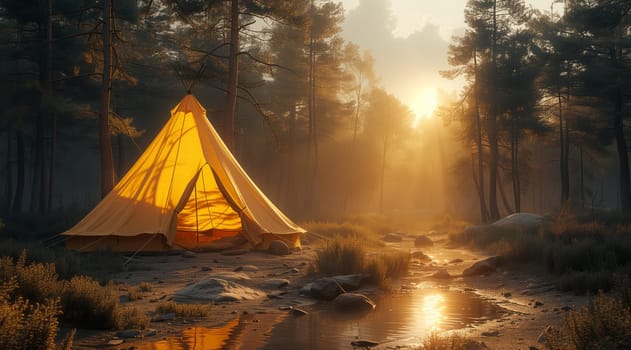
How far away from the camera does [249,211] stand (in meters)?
14.1

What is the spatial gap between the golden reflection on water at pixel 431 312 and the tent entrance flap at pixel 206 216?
7744 millimetres

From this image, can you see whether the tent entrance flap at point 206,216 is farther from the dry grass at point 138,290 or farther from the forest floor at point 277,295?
the dry grass at point 138,290

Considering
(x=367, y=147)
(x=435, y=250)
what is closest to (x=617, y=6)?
(x=435, y=250)

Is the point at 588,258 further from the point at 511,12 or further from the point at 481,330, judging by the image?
the point at 511,12

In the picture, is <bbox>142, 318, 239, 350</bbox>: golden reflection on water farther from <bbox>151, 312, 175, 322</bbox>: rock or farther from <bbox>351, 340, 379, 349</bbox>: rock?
<bbox>351, 340, 379, 349</bbox>: rock

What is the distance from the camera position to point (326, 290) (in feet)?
30.1

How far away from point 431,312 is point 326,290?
1.82m

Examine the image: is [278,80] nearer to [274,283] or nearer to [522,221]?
[522,221]

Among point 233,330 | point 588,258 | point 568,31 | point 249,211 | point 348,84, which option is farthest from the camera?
point 348,84

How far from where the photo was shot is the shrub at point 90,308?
6523 millimetres

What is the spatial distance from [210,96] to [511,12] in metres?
18.2

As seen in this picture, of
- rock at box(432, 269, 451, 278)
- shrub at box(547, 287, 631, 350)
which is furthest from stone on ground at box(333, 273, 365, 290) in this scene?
shrub at box(547, 287, 631, 350)

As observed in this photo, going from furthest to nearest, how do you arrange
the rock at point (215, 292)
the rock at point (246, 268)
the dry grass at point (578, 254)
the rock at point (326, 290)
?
the rock at point (246, 268) → the rock at point (326, 290) → the dry grass at point (578, 254) → the rock at point (215, 292)

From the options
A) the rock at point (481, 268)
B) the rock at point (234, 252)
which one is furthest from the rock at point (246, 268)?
the rock at point (481, 268)
